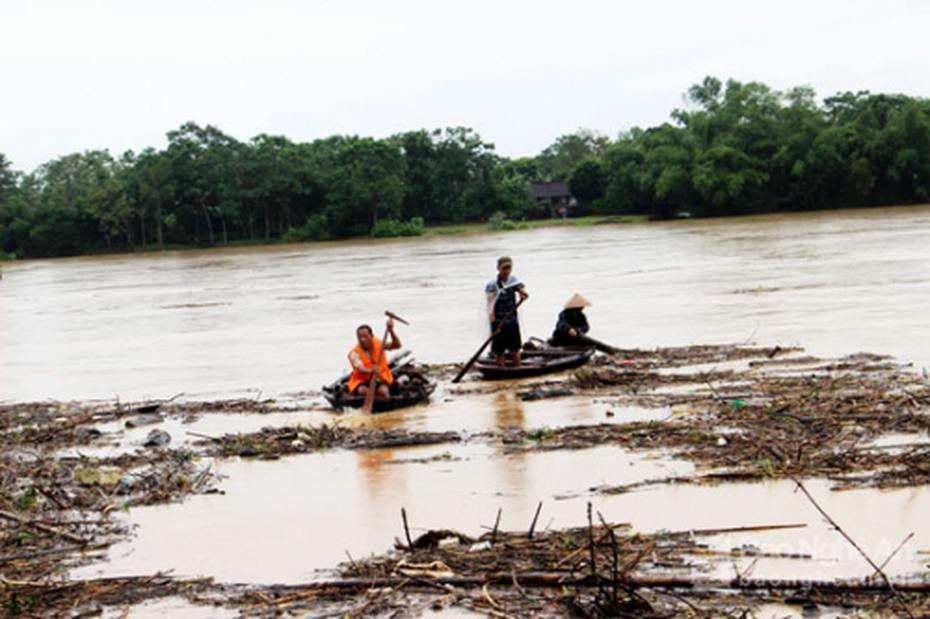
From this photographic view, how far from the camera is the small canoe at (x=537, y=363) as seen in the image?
11602 mm

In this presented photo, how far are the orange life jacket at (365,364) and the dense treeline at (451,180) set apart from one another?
56619 millimetres

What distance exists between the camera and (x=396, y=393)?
10.5m

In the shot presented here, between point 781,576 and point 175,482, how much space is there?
14.3ft

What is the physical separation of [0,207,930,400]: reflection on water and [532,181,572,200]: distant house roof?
96.7 ft

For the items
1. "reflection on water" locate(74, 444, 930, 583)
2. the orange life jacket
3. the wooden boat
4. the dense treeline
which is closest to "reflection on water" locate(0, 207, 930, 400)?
the wooden boat

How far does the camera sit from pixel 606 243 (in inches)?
1805

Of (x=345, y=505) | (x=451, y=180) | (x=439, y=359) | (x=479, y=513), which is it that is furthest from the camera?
(x=451, y=180)

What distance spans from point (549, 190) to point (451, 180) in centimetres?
783

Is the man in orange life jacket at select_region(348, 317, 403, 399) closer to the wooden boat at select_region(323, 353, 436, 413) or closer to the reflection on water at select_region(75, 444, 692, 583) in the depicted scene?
the wooden boat at select_region(323, 353, 436, 413)

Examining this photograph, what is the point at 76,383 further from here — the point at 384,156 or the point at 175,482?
the point at 384,156

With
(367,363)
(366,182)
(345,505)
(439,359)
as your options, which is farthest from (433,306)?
(366,182)

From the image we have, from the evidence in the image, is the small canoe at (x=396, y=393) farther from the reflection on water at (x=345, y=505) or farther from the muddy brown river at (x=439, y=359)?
the reflection on water at (x=345, y=505)

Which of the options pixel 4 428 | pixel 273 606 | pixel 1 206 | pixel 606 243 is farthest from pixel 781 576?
pixel 1 206

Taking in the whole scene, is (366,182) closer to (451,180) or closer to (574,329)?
(451,180)
